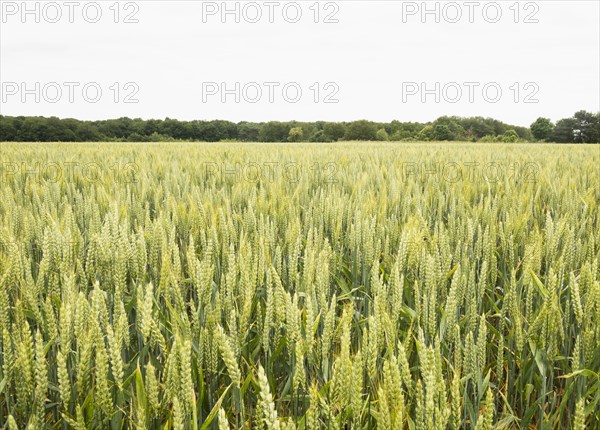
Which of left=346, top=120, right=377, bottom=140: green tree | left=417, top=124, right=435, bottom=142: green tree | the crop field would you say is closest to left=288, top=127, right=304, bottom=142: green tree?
left=346, top=120, right=377, bottom=140: green tree

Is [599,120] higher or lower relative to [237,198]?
higher

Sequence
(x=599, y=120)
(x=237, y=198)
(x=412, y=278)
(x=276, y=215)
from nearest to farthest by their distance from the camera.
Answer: (x=412, y=278)
(x=276, y=215)
(x=237, y=198)
(x=599, y=120)

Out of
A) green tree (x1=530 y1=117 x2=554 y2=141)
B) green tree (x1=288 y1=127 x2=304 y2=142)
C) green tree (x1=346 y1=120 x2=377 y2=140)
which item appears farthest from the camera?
green tree (x1=530 y1=117 x2=554 y2=141)

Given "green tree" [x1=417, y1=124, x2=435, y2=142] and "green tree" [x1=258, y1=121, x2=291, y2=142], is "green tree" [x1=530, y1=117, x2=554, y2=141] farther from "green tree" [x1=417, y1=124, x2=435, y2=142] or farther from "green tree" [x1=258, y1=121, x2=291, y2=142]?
"green tree" [x1=258, y1=121, x2=291, y2=142]

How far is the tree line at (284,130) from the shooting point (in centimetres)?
3406

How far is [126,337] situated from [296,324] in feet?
1.04

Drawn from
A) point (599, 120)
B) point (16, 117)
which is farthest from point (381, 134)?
point (16, 117)

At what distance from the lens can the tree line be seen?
34062mm

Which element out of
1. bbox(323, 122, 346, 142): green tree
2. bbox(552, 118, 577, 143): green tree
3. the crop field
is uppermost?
bbox(323, 122, 346, 142): green tree

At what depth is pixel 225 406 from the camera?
84cm

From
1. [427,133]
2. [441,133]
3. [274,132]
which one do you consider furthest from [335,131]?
[441,133]

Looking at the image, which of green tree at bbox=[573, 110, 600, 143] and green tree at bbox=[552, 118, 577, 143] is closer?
green tree at bbox=[573, 110, 600, 143]

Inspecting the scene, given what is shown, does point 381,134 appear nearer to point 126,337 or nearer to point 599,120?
point 599,120

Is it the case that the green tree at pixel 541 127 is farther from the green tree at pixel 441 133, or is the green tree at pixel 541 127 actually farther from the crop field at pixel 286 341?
the crop field at pixel 286 341
